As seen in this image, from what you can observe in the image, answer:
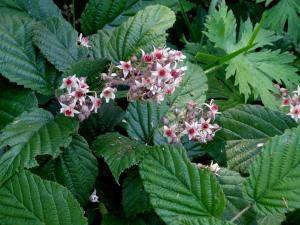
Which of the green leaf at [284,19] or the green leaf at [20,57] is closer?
the green leaf at [20,57]

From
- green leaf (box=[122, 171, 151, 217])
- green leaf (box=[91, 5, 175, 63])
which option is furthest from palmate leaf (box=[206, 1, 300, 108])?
green leaf (box=[122, 171, 151, 217])

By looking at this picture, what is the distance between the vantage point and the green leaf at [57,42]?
1.37m

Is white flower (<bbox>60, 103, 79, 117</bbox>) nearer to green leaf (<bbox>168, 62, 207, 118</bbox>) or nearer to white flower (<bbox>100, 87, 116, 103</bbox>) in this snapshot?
Answer: white flower (<bbox>100, 87, 116, 103</bbox>)

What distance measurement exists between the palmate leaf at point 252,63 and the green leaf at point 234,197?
1.55 feet

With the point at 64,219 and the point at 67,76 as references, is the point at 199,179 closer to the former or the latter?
the point at 64,219

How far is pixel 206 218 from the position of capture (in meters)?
1.12

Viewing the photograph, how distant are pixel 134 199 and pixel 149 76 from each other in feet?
1.03

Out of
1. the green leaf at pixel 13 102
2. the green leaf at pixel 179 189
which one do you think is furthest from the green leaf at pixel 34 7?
the green leaf at pixel 179 189

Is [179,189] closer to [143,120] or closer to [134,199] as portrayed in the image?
[134,199]

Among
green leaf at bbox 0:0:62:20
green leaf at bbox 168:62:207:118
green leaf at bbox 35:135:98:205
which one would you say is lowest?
green leaf at bbox 35:135:98:205

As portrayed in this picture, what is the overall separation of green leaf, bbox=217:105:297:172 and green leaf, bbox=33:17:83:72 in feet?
1.51

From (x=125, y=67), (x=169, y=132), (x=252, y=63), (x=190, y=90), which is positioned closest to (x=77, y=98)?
(x=125, y=67)

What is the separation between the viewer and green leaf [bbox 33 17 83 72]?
1.37 meters

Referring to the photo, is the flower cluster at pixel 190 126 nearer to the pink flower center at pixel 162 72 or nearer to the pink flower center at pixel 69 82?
the pink flower center at pixel 162 72
